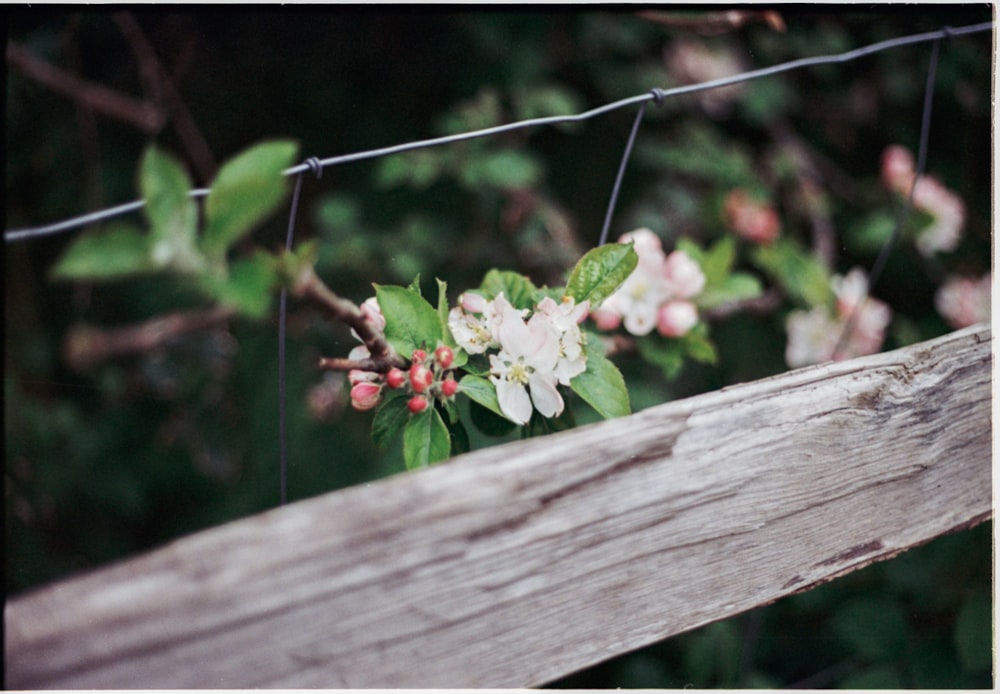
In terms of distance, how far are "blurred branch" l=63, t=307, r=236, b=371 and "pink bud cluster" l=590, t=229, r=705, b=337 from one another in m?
1.05

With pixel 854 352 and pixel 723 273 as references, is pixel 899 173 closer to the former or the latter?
pixel 854 352

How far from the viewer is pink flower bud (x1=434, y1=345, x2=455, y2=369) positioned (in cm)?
58

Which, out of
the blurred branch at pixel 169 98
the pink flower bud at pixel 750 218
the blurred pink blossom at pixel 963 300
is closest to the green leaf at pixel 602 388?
the pink flower bud at pixel 750 218

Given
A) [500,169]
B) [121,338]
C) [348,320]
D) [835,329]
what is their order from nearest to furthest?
[348,320] → [835,329] → [500,169] → [121,338]

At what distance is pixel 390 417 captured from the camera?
0.60 metres

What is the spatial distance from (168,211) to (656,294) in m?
0.57

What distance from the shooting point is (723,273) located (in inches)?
37.5

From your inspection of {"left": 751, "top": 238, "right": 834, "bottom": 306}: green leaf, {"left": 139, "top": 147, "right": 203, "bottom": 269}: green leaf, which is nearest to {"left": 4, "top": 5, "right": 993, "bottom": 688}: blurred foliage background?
{"left": 751, "top": 238, "right": 834, "bottom": 306}: green leaf

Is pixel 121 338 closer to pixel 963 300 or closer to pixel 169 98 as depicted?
pixel 169 98

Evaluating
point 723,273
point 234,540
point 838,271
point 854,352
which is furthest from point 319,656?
point 838,271

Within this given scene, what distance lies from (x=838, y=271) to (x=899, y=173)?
24 centimetres

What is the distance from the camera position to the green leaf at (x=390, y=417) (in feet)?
1.95

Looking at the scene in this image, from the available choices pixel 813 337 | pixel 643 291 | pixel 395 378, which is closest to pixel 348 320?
pixel 395 378

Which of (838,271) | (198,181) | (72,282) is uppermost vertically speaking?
(198,181)
